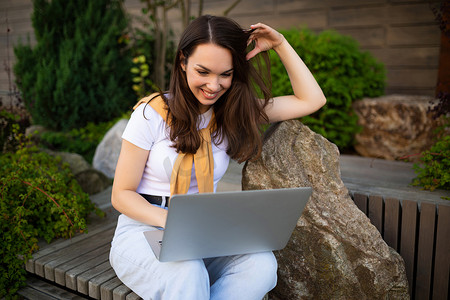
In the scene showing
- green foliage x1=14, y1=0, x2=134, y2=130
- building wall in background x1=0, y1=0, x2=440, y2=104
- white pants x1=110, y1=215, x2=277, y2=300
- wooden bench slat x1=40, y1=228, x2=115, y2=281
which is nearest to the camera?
white pants x1=110, y1=215, x2=277, y2=300

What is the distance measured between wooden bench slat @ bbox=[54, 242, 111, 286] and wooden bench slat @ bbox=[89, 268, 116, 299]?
19cm

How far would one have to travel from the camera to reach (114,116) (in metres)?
5.08

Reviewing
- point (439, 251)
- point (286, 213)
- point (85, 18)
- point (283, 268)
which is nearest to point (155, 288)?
point (286, 213)

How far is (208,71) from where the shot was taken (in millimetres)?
1741

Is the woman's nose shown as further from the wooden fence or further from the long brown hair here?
the wooden fence

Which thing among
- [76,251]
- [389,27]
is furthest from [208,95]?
[389,27]

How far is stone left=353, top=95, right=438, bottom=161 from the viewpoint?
11.6 ft

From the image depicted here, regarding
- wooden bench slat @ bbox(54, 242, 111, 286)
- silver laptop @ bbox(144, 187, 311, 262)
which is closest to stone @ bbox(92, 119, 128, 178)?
wooden bench slat @ bbox(54, 242, 111, 286)

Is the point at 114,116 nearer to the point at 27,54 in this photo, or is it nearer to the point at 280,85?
the point at 27,54

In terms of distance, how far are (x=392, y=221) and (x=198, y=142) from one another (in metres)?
1.18

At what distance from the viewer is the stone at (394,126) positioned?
3.54 metres

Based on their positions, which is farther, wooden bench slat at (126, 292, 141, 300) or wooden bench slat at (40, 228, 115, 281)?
Result: wooden bench slat at (40, 228, 115, 281)

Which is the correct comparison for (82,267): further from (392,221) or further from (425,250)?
(425,250)

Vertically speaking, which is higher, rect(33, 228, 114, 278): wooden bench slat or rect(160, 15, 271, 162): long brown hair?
rect(160, 15, 271, 162): long brown hair
